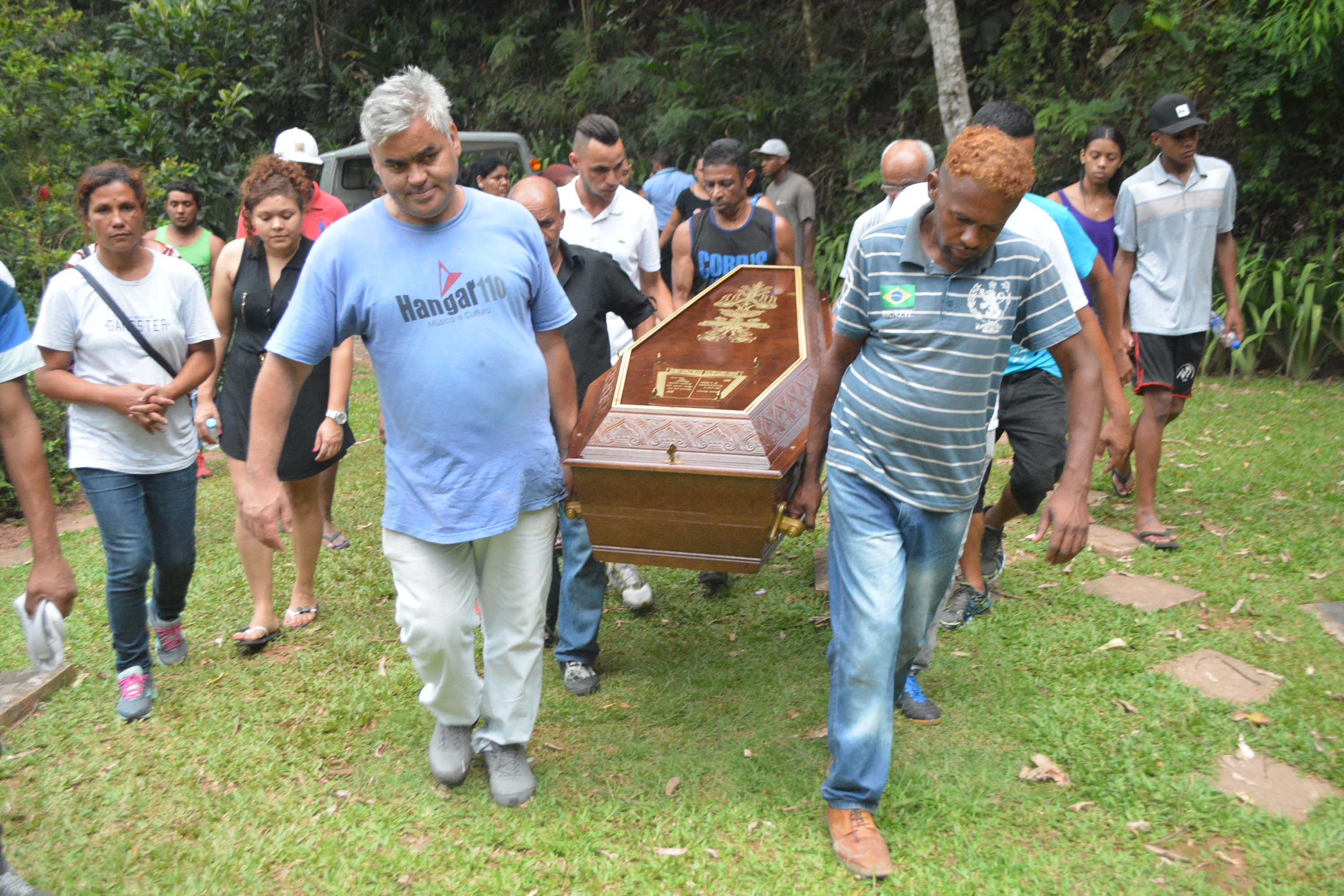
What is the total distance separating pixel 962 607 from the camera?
420cm

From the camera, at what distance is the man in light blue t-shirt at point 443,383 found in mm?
2742

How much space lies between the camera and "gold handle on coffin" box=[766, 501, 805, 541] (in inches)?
120

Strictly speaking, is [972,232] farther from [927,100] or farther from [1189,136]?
[927,100]

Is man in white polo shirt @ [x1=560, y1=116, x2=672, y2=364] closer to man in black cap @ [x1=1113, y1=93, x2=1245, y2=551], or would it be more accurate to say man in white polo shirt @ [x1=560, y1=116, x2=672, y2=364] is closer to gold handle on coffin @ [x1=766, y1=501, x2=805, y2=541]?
gold handle on coffin @ [x1=766, y1=501, x2=805, y2=541]

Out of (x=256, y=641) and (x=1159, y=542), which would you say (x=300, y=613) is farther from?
(x=1159, y=542)

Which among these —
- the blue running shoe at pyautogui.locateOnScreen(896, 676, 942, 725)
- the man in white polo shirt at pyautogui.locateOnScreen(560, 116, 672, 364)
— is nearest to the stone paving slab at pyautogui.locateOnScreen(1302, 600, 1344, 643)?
the blue running shoe at pyautogui.locateOnScreen(896, 676, 942, 725)

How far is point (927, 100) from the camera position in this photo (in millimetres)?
11383

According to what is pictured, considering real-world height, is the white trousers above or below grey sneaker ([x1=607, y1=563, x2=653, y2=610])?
above

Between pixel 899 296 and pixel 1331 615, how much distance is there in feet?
8.73

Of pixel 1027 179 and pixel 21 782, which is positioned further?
pixel 21 782

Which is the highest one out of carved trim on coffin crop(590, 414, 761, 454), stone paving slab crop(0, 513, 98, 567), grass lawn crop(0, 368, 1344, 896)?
carved trim on coffin crop(590, 414, 761, 454)

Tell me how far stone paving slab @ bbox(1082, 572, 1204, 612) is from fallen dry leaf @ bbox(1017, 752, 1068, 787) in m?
1.28

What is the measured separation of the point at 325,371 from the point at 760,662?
210cm

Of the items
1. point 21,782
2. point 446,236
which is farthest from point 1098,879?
point 21,782
